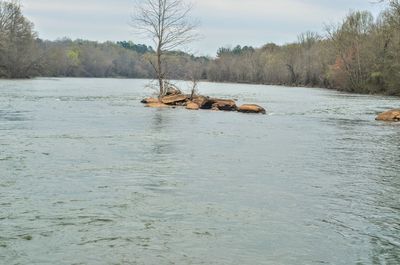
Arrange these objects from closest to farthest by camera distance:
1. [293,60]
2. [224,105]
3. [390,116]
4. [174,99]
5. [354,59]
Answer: [390,116] → [224,105] → [174,99] → [354,59] → [293,60]

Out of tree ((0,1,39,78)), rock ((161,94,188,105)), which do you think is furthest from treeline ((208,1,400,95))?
tree ((0,1,39,78))

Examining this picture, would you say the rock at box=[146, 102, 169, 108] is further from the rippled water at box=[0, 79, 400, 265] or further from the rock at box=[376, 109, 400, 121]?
the rippled water at box=[0, 79, 400, 265]

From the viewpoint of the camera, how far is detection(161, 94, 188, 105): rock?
39281 mm

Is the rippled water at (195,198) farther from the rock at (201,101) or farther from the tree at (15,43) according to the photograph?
the tree at (15,43)

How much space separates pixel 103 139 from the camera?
1964 centimetres

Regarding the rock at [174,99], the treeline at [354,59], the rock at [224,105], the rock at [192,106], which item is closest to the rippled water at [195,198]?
the rock at [224,105]

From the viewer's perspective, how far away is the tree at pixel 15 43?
8894 centimetres

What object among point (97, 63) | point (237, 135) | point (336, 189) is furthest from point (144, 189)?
point (97, 63)

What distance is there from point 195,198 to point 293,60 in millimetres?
110807

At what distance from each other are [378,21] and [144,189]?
75.1 meters

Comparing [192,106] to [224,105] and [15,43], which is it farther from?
[15,43]

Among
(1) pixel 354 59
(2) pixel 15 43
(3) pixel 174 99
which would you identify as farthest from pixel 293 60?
(3) pixel 174 99

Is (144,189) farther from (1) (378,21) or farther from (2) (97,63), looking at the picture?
(2) (97,63)

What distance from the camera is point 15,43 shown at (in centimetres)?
9181
